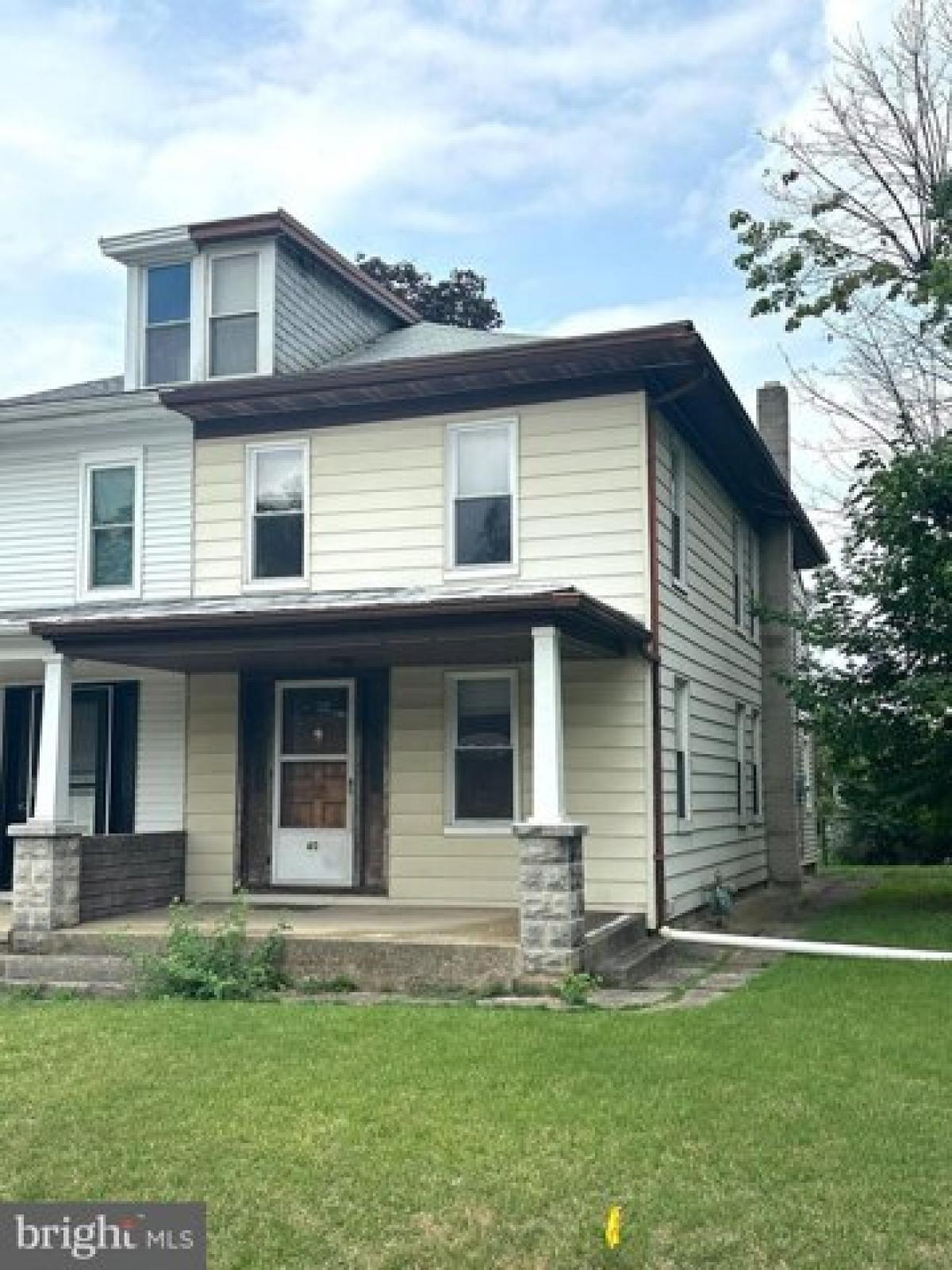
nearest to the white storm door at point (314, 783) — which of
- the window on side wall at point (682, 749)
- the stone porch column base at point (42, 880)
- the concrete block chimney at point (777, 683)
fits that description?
the stone porch column base at point (42, 880)

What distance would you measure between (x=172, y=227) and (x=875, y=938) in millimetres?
10037

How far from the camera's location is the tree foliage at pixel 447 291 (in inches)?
1170

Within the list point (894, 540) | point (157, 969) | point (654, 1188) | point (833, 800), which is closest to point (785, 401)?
point (894, 540)

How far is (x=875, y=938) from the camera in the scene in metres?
11.5

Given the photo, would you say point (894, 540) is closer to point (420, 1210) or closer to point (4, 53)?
point (4, 53)

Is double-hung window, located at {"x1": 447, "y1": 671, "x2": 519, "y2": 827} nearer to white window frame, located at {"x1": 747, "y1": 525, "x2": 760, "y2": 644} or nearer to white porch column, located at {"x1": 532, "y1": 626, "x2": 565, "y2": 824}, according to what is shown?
white porch column, located at {"x1": 532, "y1": 626, "x2": 565, "y2": 824}

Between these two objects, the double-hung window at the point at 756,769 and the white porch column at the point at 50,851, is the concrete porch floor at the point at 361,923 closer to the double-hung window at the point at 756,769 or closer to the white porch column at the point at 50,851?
the white porch column at the point at 50,851

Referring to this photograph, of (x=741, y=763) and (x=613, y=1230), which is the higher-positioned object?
(x=741, y=763)

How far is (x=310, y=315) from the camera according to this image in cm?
1365

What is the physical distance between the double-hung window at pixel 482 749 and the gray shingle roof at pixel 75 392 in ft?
16.3

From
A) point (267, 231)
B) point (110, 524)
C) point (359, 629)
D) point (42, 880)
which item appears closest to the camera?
point (359, 629)

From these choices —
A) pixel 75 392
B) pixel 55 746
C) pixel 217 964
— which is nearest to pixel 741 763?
pixel 217 964

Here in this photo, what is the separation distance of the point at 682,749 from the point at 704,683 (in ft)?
4.63

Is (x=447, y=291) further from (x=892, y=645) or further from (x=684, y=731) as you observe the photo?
(x=684, y=731)
